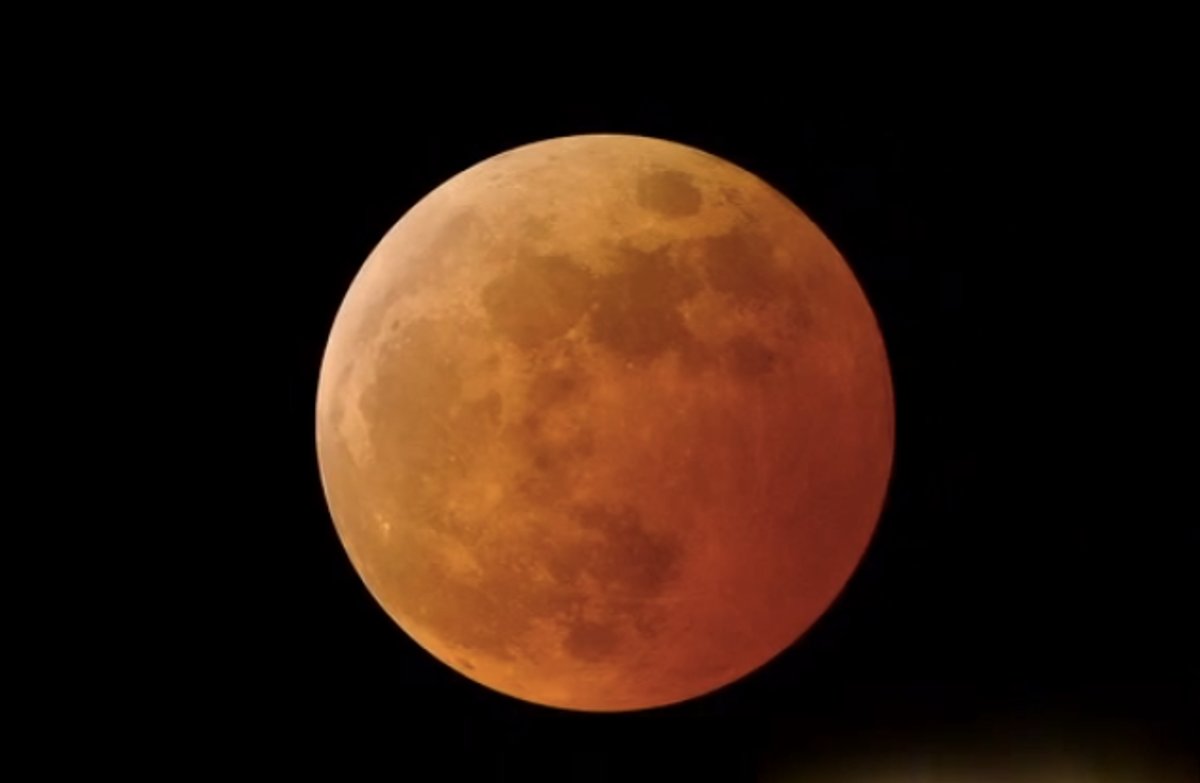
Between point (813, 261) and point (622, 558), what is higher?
point (813, 261)

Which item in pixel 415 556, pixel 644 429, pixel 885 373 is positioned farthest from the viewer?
pixel 885 373

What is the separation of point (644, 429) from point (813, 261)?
1.12 m

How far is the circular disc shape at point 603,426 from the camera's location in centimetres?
514

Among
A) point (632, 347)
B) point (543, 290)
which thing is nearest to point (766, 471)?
point (632, 347)

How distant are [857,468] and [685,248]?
3.50 feet

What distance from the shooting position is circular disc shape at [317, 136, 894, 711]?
5141 millimetres

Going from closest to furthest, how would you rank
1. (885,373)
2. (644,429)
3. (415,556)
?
(644,429), (415,556), (885,373)

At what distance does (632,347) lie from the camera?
202 inches

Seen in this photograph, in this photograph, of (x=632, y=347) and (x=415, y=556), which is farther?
(x=415, y=556)

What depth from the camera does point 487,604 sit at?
213 inches

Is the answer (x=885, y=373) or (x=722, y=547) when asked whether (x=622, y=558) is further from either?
(x=885, y=373)

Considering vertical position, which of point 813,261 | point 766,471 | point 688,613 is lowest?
point 688,613

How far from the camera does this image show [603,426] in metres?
5.11

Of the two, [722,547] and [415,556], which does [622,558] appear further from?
[415,556]
